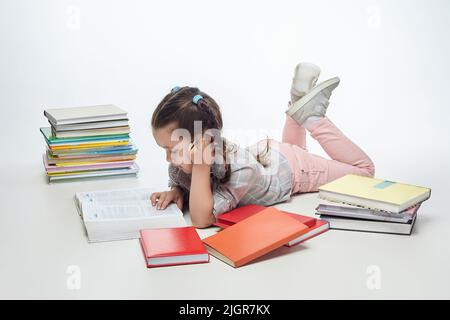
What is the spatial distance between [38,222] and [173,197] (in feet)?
1.76

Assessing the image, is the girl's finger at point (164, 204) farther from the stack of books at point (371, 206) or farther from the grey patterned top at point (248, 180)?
the stack of books at point (371, 206)

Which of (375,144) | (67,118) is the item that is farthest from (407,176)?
(67,118)

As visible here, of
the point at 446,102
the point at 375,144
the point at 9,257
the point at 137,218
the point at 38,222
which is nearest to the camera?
the point at 9,257

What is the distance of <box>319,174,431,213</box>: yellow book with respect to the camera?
238 cm

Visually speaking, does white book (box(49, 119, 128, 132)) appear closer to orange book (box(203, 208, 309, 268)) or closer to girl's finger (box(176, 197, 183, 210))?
girl's finger (box(176, 197, 183, 210))

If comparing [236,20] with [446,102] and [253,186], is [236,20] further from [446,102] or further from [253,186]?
[253,186]

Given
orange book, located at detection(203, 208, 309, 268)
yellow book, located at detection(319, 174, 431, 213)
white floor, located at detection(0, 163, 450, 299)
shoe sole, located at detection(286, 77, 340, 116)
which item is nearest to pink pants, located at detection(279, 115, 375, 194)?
shoe sole, located at detection(286, 77, 340, 116)

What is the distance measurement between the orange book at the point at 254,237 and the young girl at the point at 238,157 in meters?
0.22

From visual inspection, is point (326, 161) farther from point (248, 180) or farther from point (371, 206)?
point (371, 206)

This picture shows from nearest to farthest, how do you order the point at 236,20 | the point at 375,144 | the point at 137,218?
the point at 137,218 < the point at 375,144 < the point at 236,20

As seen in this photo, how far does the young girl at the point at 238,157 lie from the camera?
2.49 m

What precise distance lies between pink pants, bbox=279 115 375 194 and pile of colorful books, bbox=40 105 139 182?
0.79 meters

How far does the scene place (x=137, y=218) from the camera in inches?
96.0

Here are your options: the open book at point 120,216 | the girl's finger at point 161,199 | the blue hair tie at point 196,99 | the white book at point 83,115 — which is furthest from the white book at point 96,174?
the blue hair tie at point 196,99
